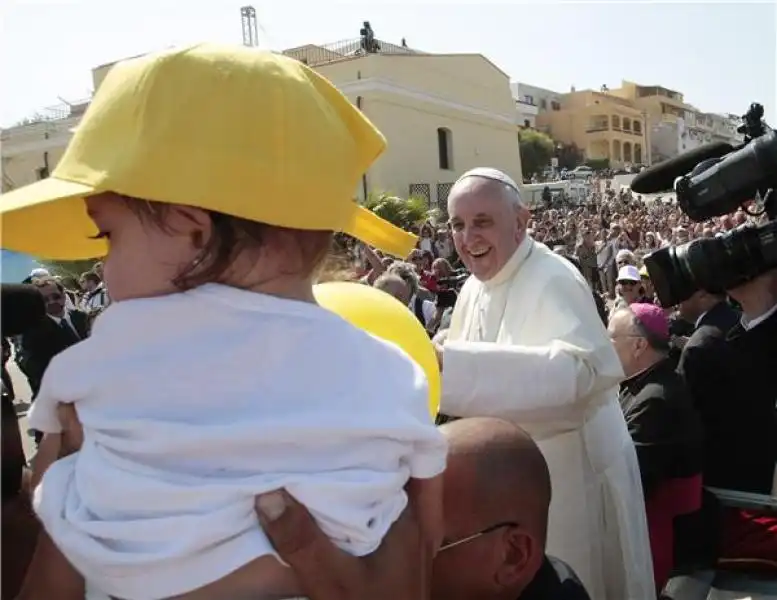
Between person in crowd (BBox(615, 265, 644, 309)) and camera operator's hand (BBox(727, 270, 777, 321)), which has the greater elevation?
camera operator's hand (BBox(727, 270, 777, 321))

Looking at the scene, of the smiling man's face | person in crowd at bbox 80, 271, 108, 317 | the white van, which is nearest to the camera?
the smiling man's face

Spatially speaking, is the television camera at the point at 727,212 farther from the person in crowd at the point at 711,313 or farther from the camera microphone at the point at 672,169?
the person in crowd at the point at 711,313

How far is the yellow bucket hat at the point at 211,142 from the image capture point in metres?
0.86

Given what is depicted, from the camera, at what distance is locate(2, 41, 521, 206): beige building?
26328 millimetres

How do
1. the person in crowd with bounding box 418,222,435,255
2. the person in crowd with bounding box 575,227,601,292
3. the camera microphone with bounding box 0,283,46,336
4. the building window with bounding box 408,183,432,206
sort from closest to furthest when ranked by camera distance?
the camera microphone with bounding box 0,283,46,336, the person in crowd with bounding box 575,227,601,292, the person in crowd with bounding box 418,222,435,255, the building window with bounding box 408,183,432,206

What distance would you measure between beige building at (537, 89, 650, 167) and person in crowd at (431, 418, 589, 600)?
237 feet

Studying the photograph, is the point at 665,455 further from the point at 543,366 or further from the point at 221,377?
the point at 221,377

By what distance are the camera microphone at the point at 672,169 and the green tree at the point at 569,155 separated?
62.6m

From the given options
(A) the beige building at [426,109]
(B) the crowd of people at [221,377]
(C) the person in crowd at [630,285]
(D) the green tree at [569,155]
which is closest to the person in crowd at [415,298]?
(C) the person in crowd at [630,285]

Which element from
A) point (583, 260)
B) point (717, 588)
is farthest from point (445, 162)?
point (717, 588)

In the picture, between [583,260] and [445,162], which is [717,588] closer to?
[583,260]

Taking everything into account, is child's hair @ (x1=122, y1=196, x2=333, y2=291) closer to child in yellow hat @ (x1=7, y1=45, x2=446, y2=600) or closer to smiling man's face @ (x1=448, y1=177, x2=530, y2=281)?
child in yellow hat @ (x1=7, y1=45, x2=446, y2=600)

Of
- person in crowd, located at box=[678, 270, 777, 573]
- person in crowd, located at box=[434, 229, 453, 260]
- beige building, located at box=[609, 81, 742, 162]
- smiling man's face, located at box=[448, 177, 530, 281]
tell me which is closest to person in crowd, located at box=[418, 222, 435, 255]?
person in crowd, located at box=[434, 229, 453, 260]

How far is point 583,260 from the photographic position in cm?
1384
